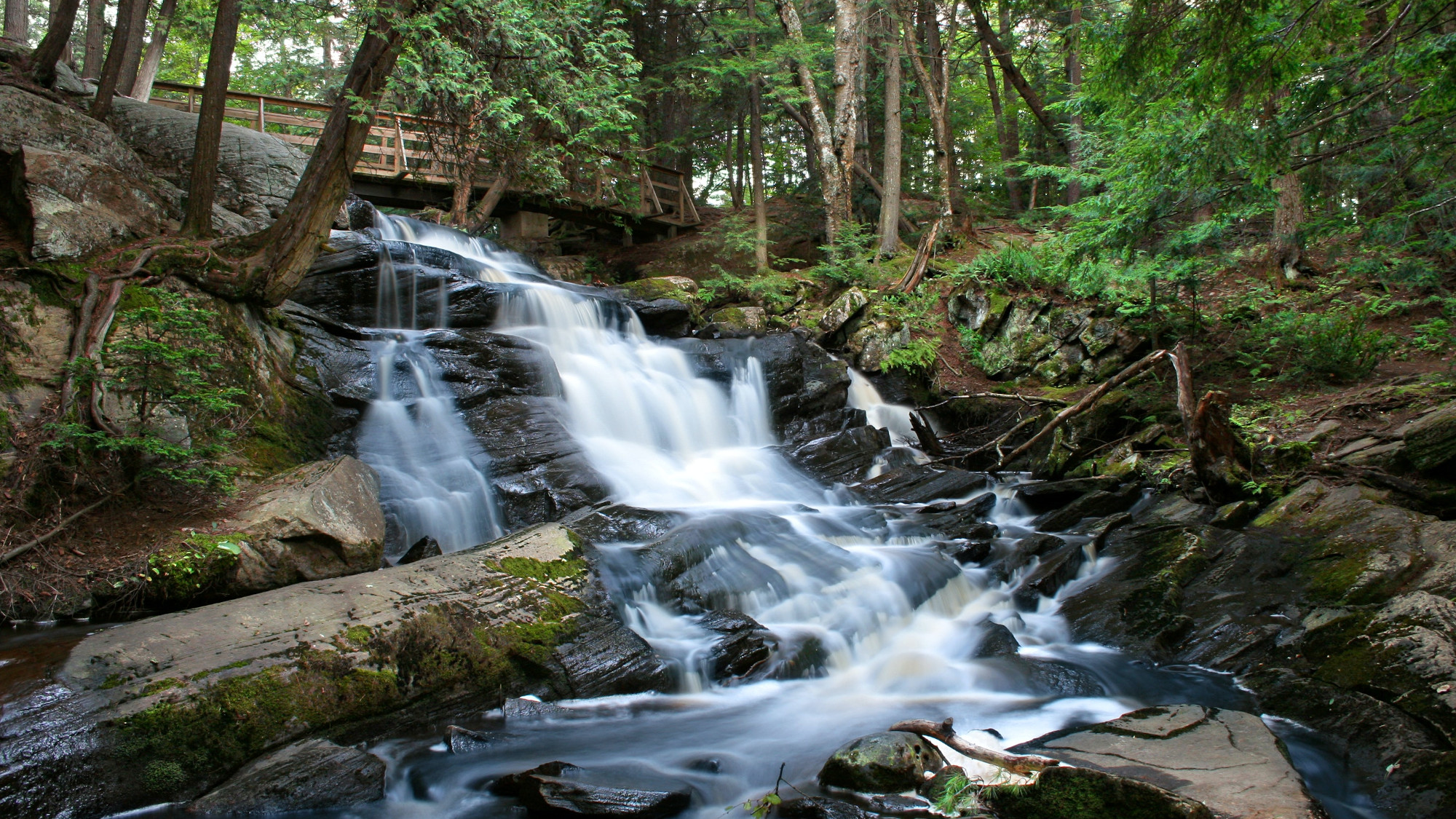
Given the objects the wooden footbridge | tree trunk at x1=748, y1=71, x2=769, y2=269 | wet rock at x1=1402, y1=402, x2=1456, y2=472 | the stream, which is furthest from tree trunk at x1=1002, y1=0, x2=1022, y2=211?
wet rock at x1=1402, y1=402, x2=1456, y2=472

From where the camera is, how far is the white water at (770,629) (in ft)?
14.6

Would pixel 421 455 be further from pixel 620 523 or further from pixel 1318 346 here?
pixel 1318 346

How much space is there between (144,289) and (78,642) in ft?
13.3

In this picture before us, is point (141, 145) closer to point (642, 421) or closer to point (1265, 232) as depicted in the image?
point (642, 421)

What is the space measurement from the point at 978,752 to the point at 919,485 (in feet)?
20.5

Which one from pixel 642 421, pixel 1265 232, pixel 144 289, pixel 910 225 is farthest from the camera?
pixel 910 225

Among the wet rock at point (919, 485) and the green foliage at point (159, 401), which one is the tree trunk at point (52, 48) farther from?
the wet rock at point (919, 485)

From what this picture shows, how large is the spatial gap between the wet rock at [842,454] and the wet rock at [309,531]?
6.22 metres

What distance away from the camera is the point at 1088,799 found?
3.34 m

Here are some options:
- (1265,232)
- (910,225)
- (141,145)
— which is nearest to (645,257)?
(910,225)

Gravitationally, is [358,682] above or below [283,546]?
below

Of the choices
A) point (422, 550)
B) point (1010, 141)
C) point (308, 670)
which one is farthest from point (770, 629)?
point (1010, 141)

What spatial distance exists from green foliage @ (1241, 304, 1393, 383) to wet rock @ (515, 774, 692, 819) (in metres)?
9.31

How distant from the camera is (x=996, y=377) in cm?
1316
